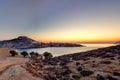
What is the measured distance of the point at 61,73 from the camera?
39344 millimetres

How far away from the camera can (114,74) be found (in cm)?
3491

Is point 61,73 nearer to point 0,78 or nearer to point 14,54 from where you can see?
point 0,78

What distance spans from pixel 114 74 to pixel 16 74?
1842 centimetres

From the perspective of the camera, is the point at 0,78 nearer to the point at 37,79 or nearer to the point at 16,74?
the point at 16,74

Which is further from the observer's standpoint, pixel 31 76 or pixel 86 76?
pixel 86 76

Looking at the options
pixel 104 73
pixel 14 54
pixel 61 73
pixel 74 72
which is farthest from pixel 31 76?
pixel 14 54

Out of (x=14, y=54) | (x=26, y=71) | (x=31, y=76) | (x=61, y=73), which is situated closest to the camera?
(x=31, y=76)

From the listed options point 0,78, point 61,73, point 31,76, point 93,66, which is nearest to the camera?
point 0,78

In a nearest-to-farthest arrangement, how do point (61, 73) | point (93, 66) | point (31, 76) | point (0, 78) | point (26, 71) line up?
point (0, 78), point (31, 76), point (26, 71), point (61, 73), point (93, 66)

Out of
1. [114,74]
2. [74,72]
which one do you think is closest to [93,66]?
[74,72]

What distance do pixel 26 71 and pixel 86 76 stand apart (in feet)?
38.7

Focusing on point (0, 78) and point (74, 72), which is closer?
point (0, 78)

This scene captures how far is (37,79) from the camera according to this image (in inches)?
1234

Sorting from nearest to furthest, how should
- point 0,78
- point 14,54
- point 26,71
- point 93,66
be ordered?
point 0,78, point 26,71, point 93,66, point 14,54
